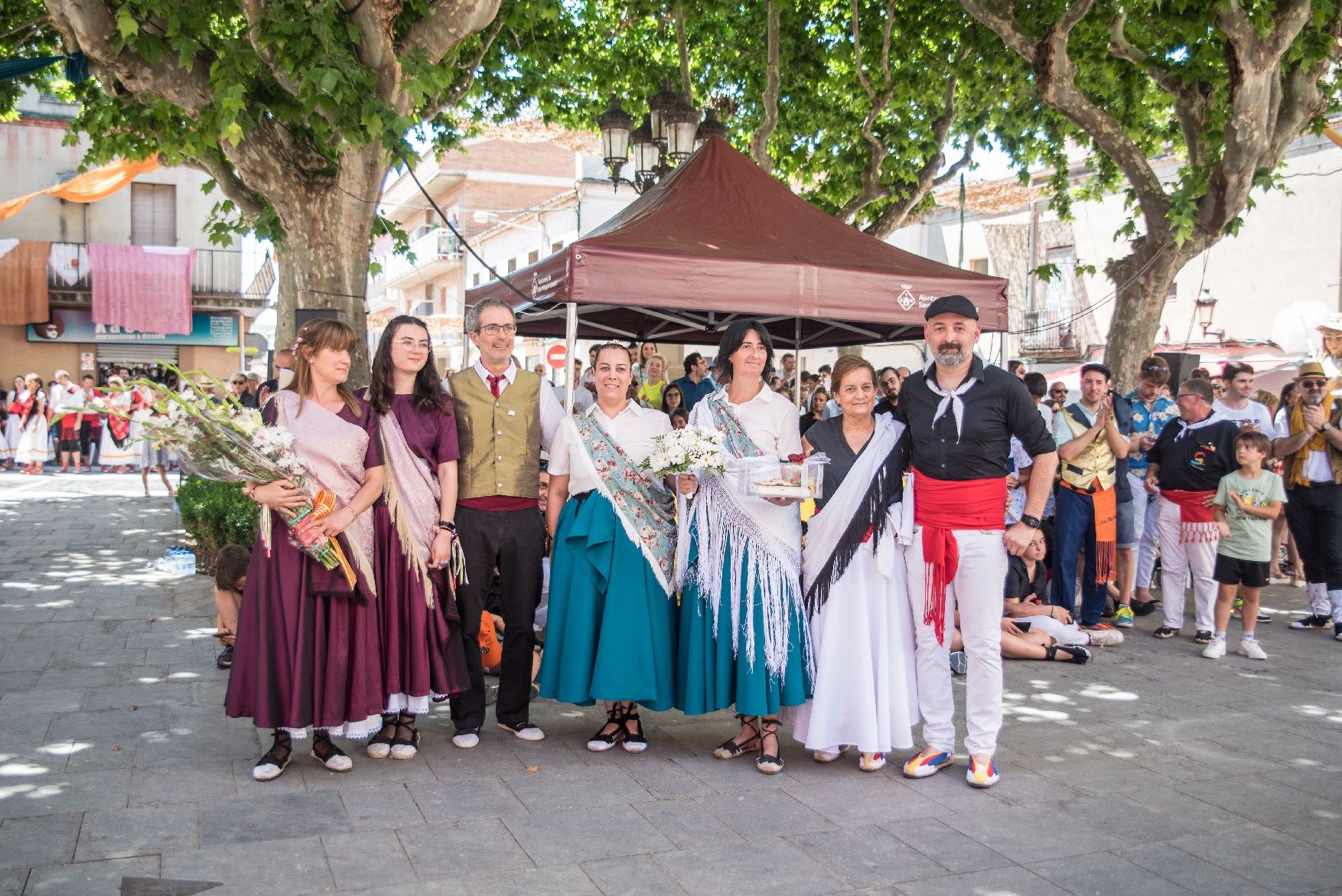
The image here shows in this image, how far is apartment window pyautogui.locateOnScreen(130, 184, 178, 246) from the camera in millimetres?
28750

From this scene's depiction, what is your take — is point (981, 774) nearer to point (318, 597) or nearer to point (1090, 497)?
point (318, 597)

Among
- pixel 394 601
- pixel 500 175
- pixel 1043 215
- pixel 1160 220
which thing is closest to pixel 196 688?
pixel 394 601

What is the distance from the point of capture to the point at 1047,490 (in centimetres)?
479

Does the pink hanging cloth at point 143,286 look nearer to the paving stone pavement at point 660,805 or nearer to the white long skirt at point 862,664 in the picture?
the paving stone pavement at point 660,805

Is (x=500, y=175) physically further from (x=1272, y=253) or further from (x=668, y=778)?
(x=668, y=778)

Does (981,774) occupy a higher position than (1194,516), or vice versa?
(1194,516)

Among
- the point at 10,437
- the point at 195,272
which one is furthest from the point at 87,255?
the point at 10,437

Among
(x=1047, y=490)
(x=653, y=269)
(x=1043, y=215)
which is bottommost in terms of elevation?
(x=1047, y=490)

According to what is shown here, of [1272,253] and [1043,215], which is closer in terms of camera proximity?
A: [1272,253]

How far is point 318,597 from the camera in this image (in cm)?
468

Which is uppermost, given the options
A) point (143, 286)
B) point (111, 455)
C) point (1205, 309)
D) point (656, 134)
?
point (143, 286)

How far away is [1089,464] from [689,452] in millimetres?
4466

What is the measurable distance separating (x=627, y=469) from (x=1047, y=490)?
184 centimetres

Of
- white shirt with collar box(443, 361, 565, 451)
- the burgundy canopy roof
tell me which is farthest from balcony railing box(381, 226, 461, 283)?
white shirt with collar box(443, 361, 565, 451)
